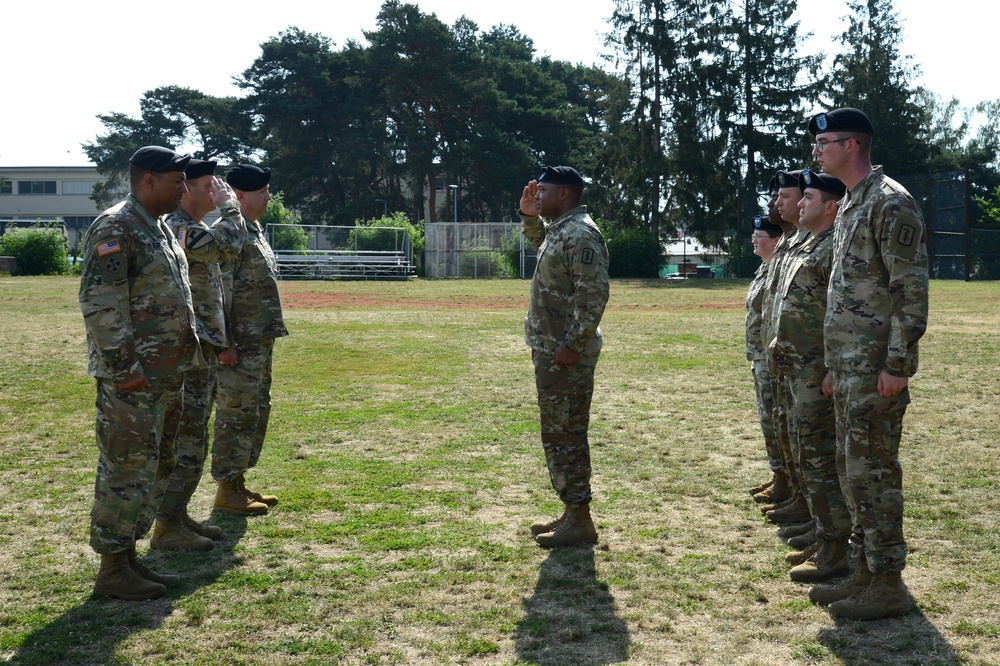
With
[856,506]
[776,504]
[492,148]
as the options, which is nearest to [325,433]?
[776,504]

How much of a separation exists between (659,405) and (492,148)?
4620 cm

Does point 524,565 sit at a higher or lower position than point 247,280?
lower

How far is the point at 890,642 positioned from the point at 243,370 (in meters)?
3.95

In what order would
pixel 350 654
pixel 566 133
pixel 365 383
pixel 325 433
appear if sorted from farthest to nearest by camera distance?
pixel 566 133, pixel 365 383, pixel 325 433, pixel 350 654

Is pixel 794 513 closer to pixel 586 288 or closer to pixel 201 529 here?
pixel 586 288

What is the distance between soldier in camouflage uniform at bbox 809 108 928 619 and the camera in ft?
13.4

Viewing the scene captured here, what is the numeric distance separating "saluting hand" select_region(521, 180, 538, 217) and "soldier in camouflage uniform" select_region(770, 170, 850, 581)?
1.56 m

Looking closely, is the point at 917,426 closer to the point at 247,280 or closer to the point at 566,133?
the point at 247,280

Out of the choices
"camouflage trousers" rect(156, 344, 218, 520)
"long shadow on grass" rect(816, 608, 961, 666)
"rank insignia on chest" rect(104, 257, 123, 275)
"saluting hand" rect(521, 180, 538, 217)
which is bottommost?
"long shadow on grass" rect(816, 608, 961, 666)

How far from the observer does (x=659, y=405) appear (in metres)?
10.0

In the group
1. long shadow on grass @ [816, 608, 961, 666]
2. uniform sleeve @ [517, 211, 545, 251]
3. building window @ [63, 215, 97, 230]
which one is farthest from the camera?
building window @ [63, 215, 97, 230]

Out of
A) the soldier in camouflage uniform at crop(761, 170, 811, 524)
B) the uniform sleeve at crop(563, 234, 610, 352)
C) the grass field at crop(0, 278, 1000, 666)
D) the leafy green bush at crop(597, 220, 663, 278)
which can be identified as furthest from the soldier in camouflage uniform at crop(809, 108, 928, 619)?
the leafy green bush at crop(597, 220, 663, 278)

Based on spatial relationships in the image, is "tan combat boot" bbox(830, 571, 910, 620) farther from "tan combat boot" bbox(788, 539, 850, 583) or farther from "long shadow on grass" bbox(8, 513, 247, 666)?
"long shadow on grass" bbox(8, 513, 247, 666)

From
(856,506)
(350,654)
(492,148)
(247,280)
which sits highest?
(492,148)
